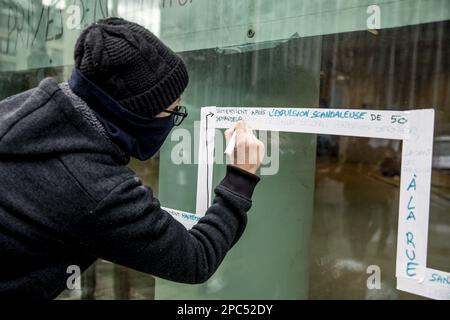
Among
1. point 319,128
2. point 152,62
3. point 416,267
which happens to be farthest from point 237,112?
point 416,267

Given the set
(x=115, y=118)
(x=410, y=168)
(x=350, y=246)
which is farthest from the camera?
(x=350, y=246)

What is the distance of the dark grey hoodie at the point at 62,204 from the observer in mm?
974

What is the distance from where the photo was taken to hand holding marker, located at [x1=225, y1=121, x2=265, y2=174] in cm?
131

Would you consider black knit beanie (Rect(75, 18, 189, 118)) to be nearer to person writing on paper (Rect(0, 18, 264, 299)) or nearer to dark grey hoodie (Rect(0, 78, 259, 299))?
person writing on paper (Rect(0, 18, 264, 299))

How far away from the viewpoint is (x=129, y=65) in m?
1.04

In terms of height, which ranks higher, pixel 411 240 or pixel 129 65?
pixel 129 65

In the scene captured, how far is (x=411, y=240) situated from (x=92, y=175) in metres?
0.89

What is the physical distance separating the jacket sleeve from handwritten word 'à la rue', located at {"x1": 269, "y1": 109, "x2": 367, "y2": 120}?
0.34m

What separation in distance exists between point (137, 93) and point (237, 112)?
A: 597 mm

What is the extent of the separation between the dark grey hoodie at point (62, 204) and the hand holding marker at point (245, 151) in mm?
320

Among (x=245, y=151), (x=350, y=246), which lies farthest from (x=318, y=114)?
(x=350, y=246)

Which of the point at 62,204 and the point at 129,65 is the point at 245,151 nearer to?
the point at 129,65
